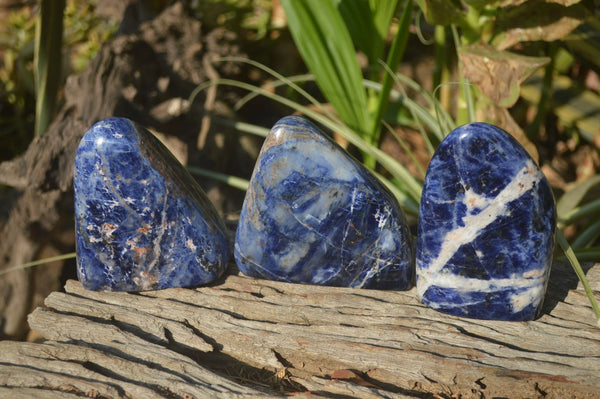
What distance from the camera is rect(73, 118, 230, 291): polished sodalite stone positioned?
1.00 metres

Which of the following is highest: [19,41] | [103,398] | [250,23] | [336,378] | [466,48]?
[19,41]

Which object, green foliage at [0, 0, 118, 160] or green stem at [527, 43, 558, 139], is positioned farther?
green foliage at [0, 0, 118, 160]

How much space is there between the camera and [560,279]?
1.14m

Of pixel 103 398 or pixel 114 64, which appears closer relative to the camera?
pixel 103 398

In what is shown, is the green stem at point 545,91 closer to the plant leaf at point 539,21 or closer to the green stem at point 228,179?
the plant leaf at point 539,21

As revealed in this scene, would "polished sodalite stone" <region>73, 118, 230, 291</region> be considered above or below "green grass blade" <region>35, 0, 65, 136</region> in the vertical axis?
below

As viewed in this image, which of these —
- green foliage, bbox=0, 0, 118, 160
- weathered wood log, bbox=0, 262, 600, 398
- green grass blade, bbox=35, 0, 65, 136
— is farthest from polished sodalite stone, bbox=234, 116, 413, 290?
green foliage, bbox=0, 0, 118, 160

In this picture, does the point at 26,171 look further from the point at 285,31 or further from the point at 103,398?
the point at 285,31

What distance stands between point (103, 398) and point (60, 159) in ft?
2.25

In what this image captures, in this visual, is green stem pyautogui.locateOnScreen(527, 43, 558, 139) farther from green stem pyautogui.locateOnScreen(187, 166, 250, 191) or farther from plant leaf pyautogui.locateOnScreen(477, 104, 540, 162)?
green stem pyautogui.locateOnScreen(187, 166, 250, 191)

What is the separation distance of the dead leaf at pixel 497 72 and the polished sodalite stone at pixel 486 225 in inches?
14.5

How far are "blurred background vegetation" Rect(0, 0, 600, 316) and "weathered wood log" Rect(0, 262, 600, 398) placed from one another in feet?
1.18

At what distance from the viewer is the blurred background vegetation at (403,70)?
4.34 feet

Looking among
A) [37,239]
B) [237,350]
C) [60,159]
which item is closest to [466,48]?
[237,350]
